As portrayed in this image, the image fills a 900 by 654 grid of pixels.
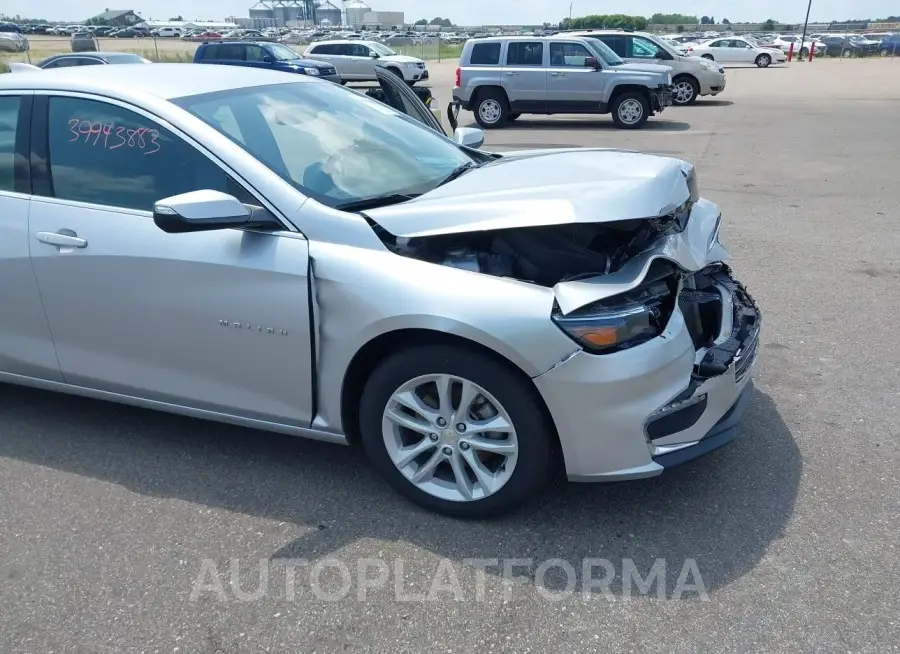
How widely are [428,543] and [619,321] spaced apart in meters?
1.12

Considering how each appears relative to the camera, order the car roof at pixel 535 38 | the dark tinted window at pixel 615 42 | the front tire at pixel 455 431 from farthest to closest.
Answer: the dark tinted window at pixel 615 42, the car roof at pixel 535 38, the front tire at pixel 455 431

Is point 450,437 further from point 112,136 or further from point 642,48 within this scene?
point 642,48

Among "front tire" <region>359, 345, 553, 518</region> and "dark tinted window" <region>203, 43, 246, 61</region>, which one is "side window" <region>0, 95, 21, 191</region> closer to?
"front tire" <region>359, 345, 553, 518</region>

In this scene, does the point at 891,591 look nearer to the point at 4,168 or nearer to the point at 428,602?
the point at 428,602

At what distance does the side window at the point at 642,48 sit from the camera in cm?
1952

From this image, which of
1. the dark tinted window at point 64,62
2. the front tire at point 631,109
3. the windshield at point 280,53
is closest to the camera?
the front tire at point 631,109

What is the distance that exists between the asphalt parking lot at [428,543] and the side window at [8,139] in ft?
4.11

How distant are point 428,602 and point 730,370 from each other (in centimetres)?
144

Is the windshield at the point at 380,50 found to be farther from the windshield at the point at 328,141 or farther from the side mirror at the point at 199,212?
the side mirror at the point at 199,212

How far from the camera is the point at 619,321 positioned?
2.79m

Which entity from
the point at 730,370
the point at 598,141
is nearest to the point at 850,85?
the point at 598,141

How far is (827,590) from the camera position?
2.71 meters

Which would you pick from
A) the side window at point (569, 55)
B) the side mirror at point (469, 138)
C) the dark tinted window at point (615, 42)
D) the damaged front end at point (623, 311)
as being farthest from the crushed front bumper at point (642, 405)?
the dark tinted window at point (615, 42)

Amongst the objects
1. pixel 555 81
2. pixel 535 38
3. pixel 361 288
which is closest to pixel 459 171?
pixel 361 288
